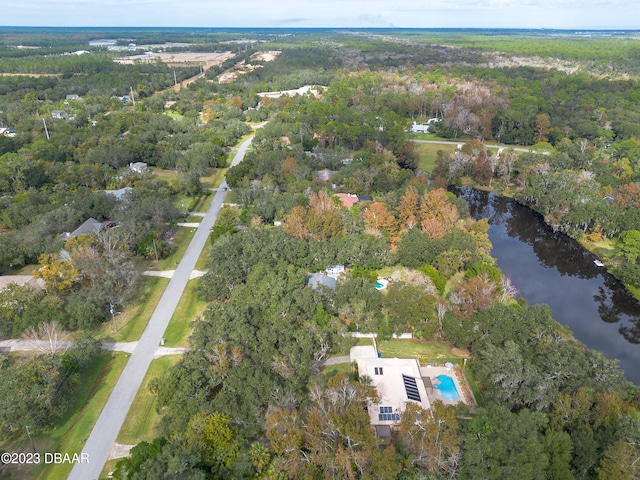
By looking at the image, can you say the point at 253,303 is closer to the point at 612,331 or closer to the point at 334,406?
the point at 334,406

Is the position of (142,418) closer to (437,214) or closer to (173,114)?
(437,214)

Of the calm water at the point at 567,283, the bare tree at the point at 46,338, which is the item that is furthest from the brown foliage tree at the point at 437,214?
the bare tree at the point at 46,338

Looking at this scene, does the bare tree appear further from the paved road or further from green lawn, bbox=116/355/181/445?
green lawn, bbox=116/355/181/445

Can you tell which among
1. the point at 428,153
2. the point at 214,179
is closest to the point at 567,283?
the point at 428,153

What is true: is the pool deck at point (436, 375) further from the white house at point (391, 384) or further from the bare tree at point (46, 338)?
the bare tree at point (46, 338)

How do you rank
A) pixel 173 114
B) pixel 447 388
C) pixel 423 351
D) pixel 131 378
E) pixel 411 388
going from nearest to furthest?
pixel 411 388 → pixel 447 388 → pixel 131 378 → pixel 423 351 → pixel 173 114

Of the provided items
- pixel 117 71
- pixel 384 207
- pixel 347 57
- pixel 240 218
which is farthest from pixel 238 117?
pixel 347 57

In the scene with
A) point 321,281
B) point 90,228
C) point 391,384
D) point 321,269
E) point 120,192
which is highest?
point 120,192
